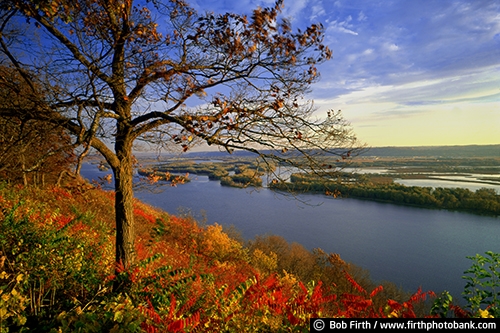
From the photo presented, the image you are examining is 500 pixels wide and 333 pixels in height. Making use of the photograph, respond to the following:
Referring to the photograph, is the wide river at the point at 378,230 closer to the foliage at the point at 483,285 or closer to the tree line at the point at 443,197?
the tree line at the point at 443,197

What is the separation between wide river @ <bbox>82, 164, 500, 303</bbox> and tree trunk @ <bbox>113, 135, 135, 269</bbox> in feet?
23.4

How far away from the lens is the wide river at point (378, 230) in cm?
1614

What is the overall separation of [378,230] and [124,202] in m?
23.1

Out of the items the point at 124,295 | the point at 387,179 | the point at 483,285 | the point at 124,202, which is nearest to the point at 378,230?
the point at 387,179

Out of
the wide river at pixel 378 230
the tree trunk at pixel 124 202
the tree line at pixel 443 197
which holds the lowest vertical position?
the wide river at pixel 378 230

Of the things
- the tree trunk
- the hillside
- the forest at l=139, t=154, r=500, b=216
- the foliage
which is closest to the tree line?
the forest at l=139, t=154, r=500, b=216

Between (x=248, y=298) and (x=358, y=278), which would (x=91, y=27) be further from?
(x=358, y=278)

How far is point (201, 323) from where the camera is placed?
2533 millimetres

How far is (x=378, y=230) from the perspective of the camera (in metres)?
22.8

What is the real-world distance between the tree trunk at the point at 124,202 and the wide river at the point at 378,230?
23.4ft

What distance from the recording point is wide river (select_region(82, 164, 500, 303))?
16.1 metres

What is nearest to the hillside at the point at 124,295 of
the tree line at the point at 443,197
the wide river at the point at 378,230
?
the wide river at the point at 378,230

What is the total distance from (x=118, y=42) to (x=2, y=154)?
5.74ft

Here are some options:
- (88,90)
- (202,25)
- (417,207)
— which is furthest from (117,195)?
(417,207)
